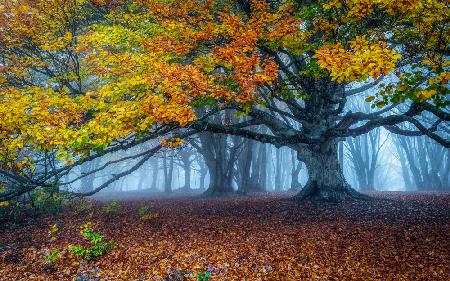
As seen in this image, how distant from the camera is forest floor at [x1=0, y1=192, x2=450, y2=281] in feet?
22.9

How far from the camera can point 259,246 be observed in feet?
27.9

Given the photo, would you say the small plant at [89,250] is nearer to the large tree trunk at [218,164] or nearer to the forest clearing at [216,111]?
the forest clearing at [216,111]

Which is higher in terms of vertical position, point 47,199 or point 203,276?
point 47,199

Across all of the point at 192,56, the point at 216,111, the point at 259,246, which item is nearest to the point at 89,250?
the point at 259,246

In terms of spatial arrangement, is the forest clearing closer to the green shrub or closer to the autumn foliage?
the autumn foliage

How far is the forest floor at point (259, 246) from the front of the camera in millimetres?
6980

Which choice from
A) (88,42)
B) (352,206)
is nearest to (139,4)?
(88,42)

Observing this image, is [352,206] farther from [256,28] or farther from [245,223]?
[256,28]

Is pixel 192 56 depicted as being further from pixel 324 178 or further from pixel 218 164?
pixel 218 164

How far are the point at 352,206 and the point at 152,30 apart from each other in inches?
406

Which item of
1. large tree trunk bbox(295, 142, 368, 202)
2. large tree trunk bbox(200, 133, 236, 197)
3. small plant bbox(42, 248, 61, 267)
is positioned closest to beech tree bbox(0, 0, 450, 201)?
large tree trunk bbox(295, 142, 368, 202)

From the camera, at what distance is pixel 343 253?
7.68 meters

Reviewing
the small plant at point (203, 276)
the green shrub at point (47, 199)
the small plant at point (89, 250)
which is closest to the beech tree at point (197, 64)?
the small plant at point (89, 250)

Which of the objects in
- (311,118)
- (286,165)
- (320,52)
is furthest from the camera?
(286,165)
